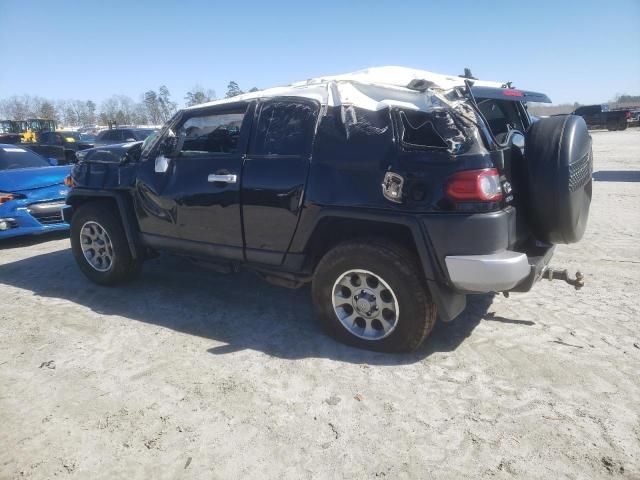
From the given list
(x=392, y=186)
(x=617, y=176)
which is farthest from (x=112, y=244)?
(x=617, y=176)

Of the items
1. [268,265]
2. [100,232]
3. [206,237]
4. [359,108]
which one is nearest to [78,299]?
[100,232]

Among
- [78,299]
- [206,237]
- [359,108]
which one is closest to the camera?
[359,108]

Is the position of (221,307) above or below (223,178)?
below

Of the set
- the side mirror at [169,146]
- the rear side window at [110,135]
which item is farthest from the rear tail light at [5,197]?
the rear side window at [110,135]

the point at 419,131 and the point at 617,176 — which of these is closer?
the point at 419,131

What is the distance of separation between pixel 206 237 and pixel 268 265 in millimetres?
658

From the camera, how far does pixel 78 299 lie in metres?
4.45

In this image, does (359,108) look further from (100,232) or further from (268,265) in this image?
(100,232)

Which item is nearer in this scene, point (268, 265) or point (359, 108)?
point (359, 108)

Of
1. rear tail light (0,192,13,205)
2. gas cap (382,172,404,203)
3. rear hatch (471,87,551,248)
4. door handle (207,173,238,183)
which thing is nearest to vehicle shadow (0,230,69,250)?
rear tail light (0,192,13,205)

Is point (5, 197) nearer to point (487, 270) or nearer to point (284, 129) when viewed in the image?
point (284, 129)

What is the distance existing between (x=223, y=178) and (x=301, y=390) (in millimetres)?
1751

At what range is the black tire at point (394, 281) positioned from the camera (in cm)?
301

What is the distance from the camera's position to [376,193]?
9.76 feet
